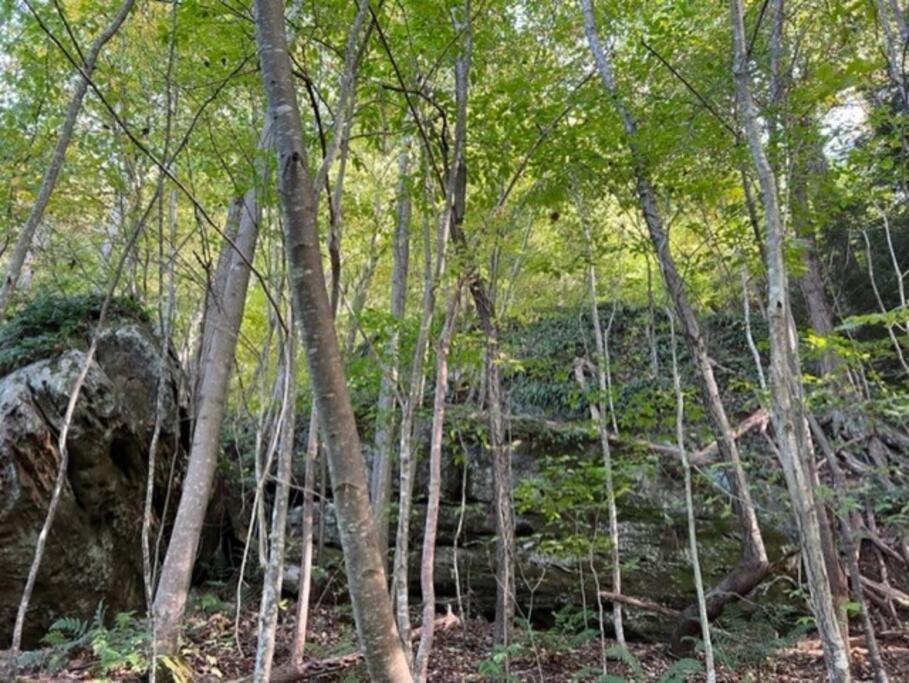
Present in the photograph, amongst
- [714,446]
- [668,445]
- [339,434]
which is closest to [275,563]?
[339,434]

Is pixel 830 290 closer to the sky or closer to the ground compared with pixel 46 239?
closer to the ground

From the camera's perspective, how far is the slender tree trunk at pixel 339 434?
5.71ft

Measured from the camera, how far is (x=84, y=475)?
608 cm

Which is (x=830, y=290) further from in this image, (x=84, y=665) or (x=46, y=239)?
(x=46, y=239)

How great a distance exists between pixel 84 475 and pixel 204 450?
6.03 feet

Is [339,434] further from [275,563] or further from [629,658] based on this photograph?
[629,658]

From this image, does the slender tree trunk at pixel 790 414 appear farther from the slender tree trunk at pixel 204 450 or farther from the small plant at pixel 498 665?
the slender tree trunk at pixel 204 450

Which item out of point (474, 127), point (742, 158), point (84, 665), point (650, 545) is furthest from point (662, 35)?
point (84, 665)

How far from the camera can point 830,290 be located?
330 inches

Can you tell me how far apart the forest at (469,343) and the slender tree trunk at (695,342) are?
0.04 metres

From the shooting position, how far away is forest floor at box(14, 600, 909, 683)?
15.7 ft

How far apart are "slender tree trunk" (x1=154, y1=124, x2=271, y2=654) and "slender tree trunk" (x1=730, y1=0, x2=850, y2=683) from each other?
3.61m

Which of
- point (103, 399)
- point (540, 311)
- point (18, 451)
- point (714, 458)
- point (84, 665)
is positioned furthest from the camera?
point (540, 311)

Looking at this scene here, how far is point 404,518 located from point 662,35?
13.8ft
